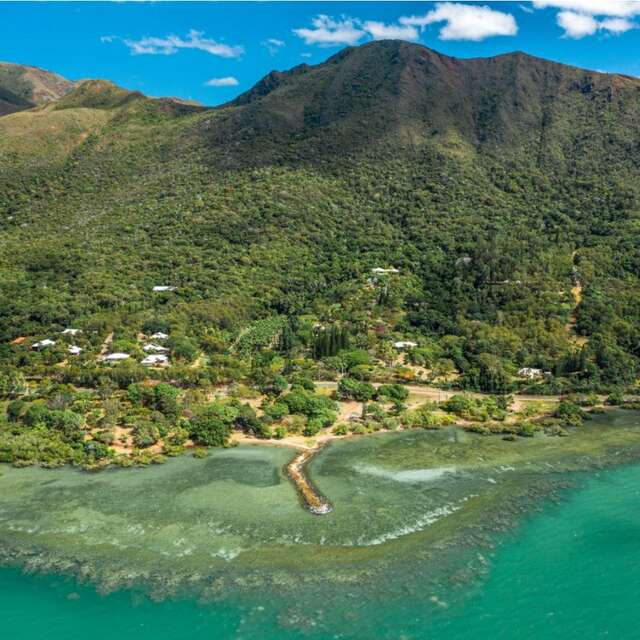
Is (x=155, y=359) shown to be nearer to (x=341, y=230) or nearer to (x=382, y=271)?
(x=382, y=271)

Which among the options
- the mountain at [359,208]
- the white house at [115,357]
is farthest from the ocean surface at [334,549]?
the mountain at [359,208]

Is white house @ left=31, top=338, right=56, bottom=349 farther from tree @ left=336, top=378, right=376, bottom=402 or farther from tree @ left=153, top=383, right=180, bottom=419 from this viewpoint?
tree @ left=336, top=378, right=376, bottom=402

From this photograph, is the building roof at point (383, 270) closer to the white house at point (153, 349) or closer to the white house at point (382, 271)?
the white house at point (382, 271)

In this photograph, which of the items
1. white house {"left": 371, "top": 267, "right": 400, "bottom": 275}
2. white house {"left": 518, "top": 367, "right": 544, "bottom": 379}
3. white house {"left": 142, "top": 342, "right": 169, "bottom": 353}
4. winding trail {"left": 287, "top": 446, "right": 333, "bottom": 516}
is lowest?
winding trail {"left": 287, "top": 446, "right": 333, "bottom": 516}

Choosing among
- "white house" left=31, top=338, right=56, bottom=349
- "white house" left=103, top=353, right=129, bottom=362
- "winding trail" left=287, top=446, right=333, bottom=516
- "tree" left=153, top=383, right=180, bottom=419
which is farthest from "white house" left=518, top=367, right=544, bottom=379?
"white house" left=31, top=338, right=56, bottom=349

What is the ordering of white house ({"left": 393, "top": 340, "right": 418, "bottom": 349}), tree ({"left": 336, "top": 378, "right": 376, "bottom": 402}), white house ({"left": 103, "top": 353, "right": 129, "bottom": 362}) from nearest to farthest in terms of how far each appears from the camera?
tree ({"left": 336, "top": 378, "right": 376, "bottom": 402}), white house ({"left": 103, "top": 353, "right": 129, "bottom": 362}), white house ({"left": 393, "top": 340, "right": 418, "bottom": 349})

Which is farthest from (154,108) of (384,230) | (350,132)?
(384,230)
